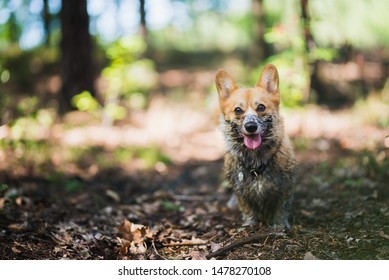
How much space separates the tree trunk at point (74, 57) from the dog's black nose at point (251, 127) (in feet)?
16.6

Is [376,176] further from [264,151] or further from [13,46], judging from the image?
[13,46]

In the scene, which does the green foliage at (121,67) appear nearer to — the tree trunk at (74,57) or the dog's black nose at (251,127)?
the tree trunk at (74,57)

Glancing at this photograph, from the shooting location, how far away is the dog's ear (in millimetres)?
3607

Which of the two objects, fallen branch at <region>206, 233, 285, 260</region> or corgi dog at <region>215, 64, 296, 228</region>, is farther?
corgi dog at <region>215, 64, 296, 228</region>

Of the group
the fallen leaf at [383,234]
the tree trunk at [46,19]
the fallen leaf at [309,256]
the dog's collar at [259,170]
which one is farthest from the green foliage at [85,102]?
the tree trunk at [46,19]

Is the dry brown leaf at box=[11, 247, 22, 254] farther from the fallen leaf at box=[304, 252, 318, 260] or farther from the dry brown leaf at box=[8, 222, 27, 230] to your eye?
the fallen leaf at box=[304, 252, 318, 260]

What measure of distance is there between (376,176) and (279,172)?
1579 mm

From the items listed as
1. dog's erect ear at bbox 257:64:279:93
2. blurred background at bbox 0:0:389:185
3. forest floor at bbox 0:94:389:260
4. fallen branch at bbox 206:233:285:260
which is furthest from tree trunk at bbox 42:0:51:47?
fallen branch at bbox 206:233:285:260

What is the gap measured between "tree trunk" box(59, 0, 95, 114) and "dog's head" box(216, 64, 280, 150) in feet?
15.1

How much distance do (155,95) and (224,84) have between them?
21.9 feet

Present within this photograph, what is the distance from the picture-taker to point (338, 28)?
6.98 metres

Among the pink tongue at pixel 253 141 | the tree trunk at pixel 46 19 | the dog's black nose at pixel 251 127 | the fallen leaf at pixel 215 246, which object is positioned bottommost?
the fallen leaf at pixel 215 246

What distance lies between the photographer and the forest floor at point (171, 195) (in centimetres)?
312
